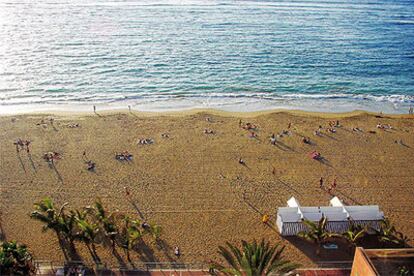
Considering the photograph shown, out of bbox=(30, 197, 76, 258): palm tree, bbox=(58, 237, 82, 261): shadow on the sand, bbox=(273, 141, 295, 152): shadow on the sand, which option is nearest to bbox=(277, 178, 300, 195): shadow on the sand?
bbox=(273, 141, 295, 152): shadow on the sand

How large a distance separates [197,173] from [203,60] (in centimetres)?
3661

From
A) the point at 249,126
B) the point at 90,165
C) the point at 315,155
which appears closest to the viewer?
the point at 90,165

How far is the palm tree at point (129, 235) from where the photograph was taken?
22047mm

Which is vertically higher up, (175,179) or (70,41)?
(70,41)

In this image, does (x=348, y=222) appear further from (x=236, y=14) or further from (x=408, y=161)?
(x=236, y=14)

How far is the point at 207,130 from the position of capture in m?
39.2

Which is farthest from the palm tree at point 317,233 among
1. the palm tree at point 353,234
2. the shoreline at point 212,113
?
the shoreline at point 212,113

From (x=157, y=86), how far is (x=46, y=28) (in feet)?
145

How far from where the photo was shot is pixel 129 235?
2247 centimetres

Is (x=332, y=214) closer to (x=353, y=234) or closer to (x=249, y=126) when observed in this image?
(x=353, y=234)

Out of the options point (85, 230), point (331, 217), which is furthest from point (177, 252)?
point (331, 217)

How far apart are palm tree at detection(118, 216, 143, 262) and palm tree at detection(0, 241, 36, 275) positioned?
497cm

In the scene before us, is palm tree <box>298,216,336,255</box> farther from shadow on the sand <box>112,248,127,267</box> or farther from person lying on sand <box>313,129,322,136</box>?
person lying on sand <box>313,129,322,136</box>

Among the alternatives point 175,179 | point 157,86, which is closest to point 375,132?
point 175,179
